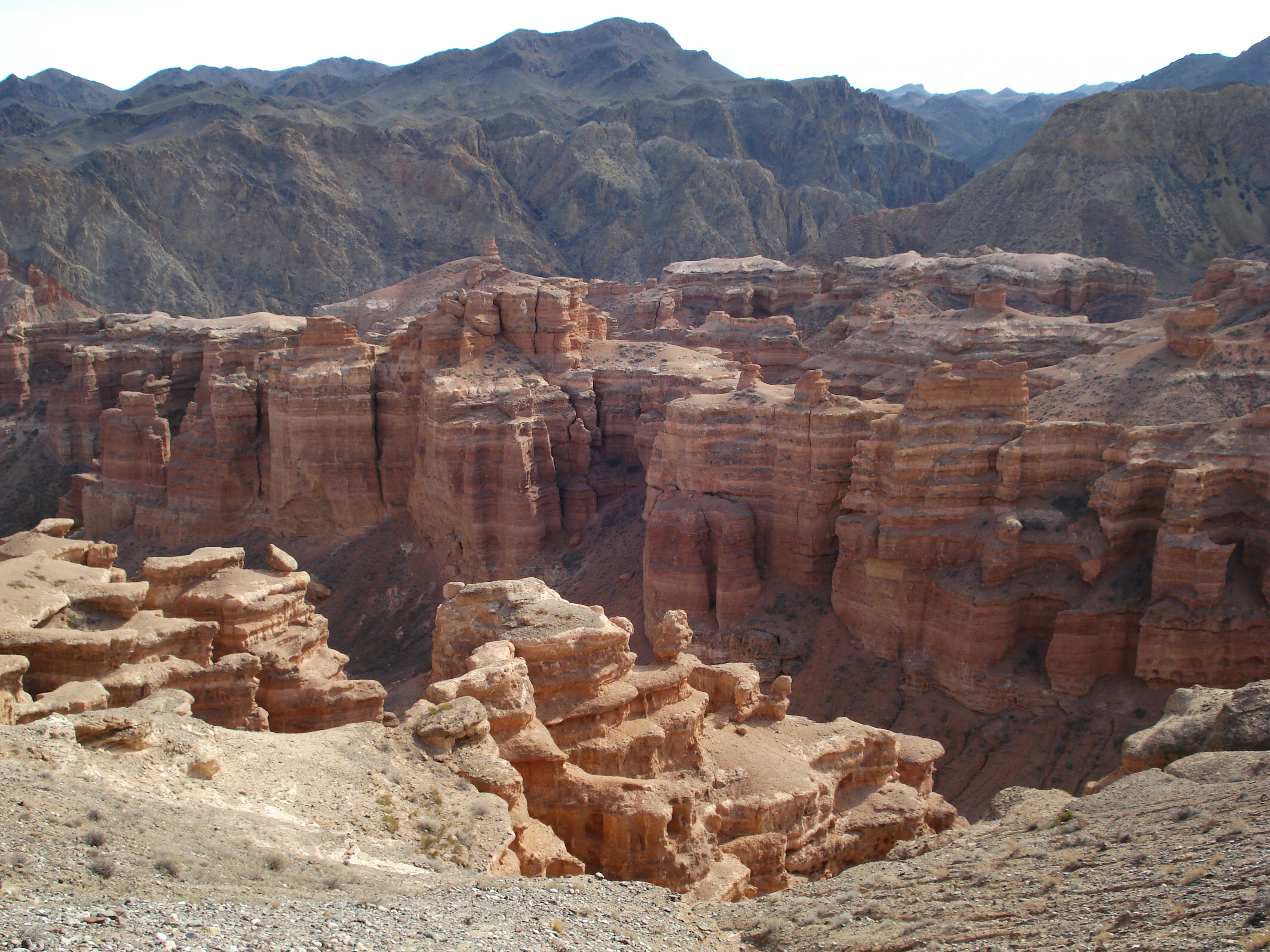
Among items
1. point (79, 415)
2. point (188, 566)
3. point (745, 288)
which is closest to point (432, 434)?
point (188, 566)

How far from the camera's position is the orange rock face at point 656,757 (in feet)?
56.1

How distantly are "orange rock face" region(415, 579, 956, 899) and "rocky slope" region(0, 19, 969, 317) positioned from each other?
84.2 metres

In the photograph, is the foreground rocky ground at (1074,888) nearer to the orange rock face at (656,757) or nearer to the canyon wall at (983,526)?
the orange rock face at (656,757)

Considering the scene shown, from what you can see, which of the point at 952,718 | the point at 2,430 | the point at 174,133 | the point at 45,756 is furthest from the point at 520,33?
the point at 45,756

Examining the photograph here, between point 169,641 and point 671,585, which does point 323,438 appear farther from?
point 169,641

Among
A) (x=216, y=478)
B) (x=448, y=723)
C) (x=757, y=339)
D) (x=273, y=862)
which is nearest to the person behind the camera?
(x=273, y=862)

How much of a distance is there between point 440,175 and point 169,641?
10400cm

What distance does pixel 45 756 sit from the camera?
481 inches

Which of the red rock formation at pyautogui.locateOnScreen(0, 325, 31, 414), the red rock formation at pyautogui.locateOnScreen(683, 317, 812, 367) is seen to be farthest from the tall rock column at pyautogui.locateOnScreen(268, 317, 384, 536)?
the red rock formation at pyautogui.locateOnScreen(0, 325, 31, 414)

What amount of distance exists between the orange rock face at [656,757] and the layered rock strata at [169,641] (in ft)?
10.4

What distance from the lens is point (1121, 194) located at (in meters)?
90.5

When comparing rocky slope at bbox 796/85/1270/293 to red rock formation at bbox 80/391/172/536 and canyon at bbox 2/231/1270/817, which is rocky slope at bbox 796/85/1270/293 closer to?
canyon at bbox 2/231/1270/817

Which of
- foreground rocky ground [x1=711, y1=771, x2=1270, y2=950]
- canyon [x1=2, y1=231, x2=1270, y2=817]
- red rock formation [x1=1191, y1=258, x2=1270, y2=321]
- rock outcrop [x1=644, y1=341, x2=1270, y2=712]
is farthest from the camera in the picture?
red rock formation [x1=1191, y1=258, x2=1270, y2=321]

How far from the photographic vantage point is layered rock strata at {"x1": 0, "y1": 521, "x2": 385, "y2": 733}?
57.3 ft
